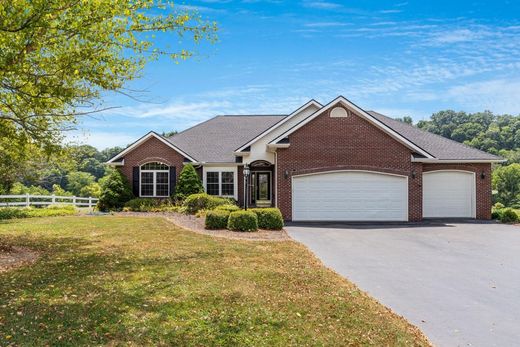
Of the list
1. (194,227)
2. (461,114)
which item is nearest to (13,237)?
(194,227)

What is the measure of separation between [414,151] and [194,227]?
35.8ft

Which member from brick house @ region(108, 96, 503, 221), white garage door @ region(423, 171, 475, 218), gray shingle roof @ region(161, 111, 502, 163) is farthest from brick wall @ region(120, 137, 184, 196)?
white garage door @ region(423, 171, 475, 218)

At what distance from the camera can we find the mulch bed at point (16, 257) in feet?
25.0

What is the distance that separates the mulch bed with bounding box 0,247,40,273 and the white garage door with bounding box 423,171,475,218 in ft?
56.3

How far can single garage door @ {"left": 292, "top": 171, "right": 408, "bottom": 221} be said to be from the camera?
1662cm

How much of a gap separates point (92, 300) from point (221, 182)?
648 inches

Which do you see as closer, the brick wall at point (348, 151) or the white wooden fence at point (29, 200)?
the brick wall at point (348, 151)

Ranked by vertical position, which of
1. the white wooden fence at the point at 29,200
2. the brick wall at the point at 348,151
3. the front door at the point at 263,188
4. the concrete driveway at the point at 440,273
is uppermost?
the brick wall at the point at 348,151

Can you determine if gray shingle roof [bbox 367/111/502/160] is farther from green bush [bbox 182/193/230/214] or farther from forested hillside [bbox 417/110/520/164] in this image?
forested hillside [bbox 417/110/520/164]

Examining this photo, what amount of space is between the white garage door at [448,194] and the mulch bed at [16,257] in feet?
56.3

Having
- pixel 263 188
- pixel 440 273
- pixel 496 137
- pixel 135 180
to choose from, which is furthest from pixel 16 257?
pixel 496 137

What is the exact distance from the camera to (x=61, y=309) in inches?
199

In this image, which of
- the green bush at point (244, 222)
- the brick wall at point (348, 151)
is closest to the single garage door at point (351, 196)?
the brick wall at point (348, 151)

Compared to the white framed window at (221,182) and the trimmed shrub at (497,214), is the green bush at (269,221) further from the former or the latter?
the trimmed shrub at (497,214)
